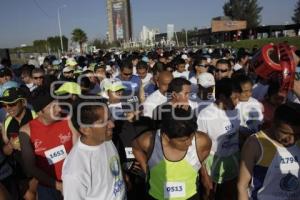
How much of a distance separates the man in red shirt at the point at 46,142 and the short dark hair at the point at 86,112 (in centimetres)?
71

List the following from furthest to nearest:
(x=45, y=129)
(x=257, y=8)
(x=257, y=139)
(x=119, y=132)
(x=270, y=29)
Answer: (x=257, y=8) < (x=270, y=29) < (x=119, y=132) < (x=45, y=129) < (x=257, y=139)

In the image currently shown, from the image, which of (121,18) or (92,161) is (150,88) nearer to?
(92,161)

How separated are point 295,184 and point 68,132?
2258 mm

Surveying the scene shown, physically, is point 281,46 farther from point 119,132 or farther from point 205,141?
point 119,132

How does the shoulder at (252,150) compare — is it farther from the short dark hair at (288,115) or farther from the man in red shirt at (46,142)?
the man in red shirt at (46,142)

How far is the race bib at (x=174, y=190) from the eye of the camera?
3.21m

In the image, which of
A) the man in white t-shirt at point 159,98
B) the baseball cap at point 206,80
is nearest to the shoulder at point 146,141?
the man in white t-shirt at point 159,98

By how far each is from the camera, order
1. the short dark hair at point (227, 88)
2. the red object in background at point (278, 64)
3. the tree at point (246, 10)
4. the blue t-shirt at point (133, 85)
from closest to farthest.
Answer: the red object in background at point (278, 64) < the short dark hair at point (227, 88) < the blue t-shirt at point (133, 85) < the tree at point (246, 10)

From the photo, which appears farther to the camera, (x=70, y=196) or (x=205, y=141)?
(x=205, y=141)

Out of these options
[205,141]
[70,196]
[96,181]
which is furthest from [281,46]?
[70,196]

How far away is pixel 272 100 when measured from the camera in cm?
463

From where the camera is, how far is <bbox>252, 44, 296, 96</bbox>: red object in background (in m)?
3.05

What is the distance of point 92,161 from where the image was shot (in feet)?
8.90

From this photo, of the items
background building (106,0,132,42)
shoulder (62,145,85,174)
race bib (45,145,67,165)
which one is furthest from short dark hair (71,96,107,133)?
background building (106,0,132,42)
